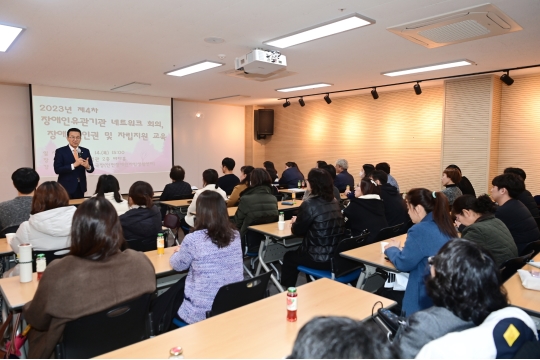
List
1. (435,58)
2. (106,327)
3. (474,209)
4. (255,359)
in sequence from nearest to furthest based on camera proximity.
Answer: (255,359) < (106,327) < (474,209) < (435,58)

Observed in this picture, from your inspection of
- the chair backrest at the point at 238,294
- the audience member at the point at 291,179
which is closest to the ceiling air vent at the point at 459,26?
the chair backrest at the point at 238,294

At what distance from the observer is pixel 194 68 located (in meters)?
5.89

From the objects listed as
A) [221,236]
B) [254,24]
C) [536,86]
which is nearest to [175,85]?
[254,24]

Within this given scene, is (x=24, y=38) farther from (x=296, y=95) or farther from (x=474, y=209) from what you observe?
(x=296, y=95)

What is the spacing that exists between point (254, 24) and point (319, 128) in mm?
6634

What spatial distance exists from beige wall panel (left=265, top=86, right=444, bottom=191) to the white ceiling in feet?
4.62

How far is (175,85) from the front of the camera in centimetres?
758

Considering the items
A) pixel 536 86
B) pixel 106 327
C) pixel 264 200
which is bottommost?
pixel 106 327

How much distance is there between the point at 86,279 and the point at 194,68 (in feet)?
15.5

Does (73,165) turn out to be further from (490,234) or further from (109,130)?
(490,234)

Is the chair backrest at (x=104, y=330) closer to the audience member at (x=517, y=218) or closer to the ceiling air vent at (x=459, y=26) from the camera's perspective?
the audience member at (x=517, y=218)

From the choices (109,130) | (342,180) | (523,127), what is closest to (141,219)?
(342,180)

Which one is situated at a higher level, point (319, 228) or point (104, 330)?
point (319, 228)

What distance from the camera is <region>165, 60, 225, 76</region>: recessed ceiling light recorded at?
219 inches
